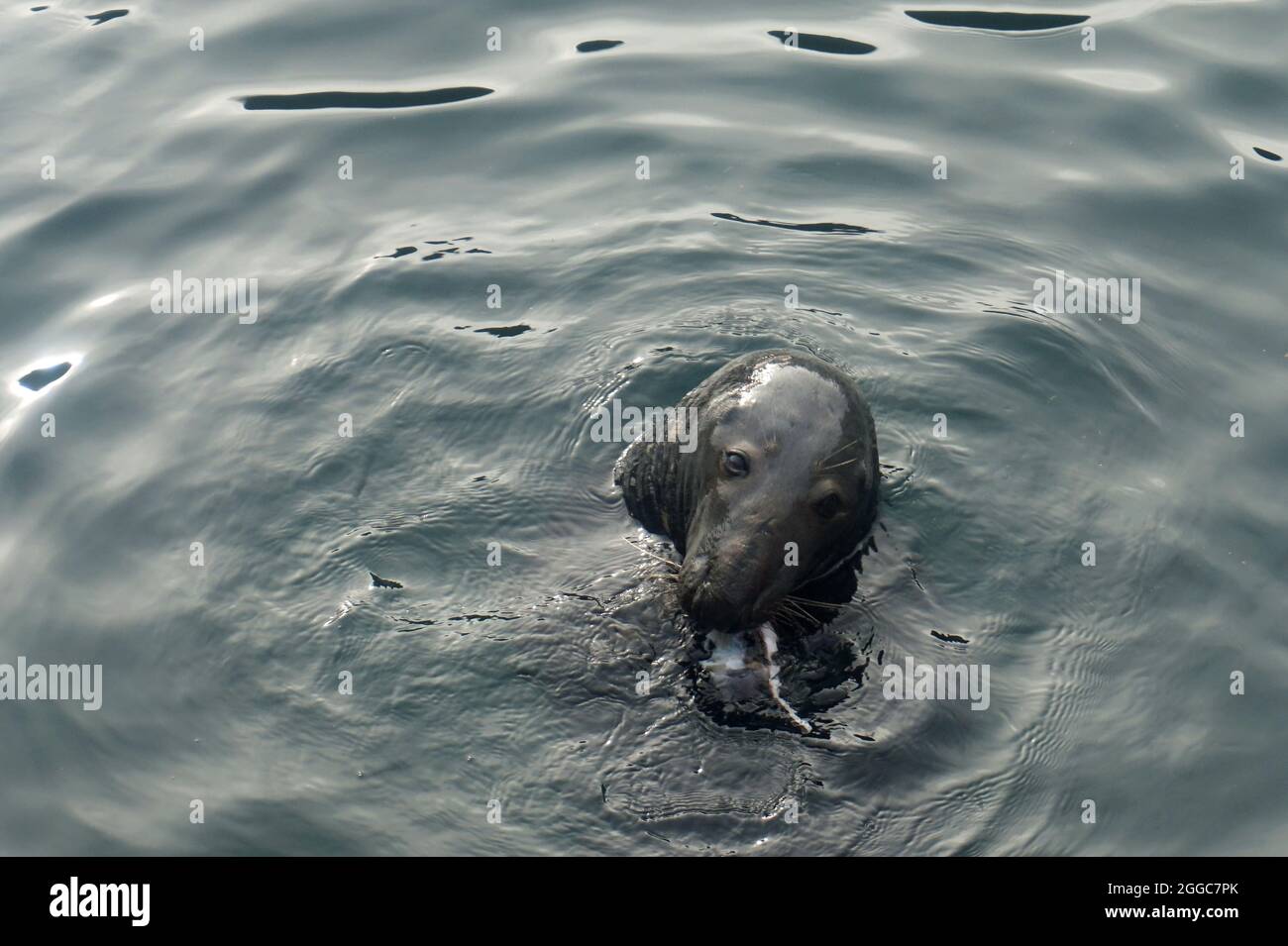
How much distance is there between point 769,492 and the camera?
26.7ft

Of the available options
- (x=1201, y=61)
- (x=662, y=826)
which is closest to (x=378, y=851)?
(x=662, y=826)

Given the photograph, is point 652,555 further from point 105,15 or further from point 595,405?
point 105,15

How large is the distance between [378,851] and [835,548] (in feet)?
9.95

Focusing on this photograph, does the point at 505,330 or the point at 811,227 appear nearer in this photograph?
the point at 505,330

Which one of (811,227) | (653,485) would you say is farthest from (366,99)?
(653,485)

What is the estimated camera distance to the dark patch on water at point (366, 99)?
13.7 metres

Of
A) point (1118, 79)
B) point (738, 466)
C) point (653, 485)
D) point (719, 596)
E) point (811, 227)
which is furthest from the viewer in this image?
point (1118, 79)

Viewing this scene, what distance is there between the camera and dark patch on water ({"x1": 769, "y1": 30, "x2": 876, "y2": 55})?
14203 millimetres

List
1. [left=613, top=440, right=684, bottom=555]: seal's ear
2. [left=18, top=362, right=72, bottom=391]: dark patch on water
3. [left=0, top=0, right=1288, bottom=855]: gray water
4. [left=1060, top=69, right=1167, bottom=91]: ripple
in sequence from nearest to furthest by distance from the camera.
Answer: [left=0, top=0, right=1288, bottom=855]: gray water < [left=613, top=440, right=684, bottom=555]: seal's ear < [left=18, top=362, right=72, bottom=391]: dark patch on water < [left=1060, top=69, right=1167, bottom=91]: ripple

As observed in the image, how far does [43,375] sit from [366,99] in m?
4.27

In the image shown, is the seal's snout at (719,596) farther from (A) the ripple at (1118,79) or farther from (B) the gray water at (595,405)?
(A) the ripple at (1118,79)

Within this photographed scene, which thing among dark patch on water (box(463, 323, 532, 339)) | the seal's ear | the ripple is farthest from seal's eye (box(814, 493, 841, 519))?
the ripple

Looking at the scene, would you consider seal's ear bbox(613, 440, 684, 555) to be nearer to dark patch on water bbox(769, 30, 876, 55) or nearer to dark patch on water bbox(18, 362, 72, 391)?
dark patch on water bbox(18, 362, 72, 391)

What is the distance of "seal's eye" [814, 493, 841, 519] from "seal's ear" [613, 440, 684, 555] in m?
1.01
